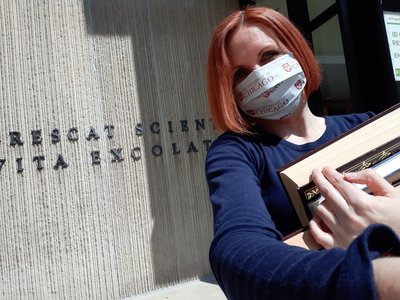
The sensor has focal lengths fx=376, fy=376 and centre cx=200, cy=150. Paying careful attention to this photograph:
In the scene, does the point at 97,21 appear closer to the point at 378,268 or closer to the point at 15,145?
the point at 15,145

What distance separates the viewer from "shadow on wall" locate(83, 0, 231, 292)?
4082 millimetres

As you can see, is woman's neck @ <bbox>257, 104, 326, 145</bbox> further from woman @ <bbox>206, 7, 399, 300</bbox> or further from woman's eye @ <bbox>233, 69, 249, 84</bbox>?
woman's eye @ <bbox>233, 69, 249, 84</bbox>

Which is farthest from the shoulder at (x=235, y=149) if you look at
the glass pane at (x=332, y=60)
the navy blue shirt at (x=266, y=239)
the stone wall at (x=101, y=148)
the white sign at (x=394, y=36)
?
the glass pane at (x=332, y=60)

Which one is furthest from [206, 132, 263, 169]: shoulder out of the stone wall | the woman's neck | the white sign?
the stone wall

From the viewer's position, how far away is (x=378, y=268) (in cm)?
46

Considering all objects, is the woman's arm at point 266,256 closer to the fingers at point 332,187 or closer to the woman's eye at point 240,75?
the fingers at point 332,187

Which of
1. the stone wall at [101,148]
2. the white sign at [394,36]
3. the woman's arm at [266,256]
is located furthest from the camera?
the stone wall at [101,148]

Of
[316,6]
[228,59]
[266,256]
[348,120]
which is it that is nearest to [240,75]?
[228,59]

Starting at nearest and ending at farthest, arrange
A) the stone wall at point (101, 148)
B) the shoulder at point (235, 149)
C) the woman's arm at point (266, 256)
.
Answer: the woman's arm at point (266, 256)
the shoulder at point (235, 149)
the stone wall at point (101, 148)

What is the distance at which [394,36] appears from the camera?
343 centimetres

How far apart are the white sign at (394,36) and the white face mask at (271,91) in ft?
8.69

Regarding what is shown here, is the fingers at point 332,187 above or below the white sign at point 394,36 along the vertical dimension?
below

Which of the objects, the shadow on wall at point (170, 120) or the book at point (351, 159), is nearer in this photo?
the book at point (351, 159)

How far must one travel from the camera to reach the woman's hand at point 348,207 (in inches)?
24.8
